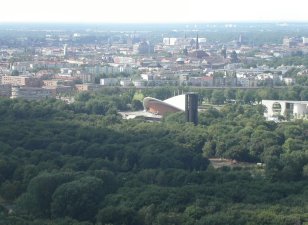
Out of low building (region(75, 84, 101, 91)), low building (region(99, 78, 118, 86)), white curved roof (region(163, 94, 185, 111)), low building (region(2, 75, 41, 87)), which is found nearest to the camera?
white curved roof (region(163, 94, 185, 111))

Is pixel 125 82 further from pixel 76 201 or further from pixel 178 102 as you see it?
pixel 76 201

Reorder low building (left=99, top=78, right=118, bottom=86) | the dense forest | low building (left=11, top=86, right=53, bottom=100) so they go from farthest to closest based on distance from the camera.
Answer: low building (left=99, top=78, right=118, bottom=86) → low building (left=11, top=86, right=53, bottom=100) → the dense forest

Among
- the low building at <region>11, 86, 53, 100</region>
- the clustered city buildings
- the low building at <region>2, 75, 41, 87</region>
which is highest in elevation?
the low building at <region>11, 86, 53, 100</region>

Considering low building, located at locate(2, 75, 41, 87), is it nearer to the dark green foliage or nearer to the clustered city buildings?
the clustered city buildings

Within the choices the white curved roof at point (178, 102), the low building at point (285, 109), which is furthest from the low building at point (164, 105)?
the low building at point (285, 109)

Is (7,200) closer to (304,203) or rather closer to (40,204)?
(40,204)

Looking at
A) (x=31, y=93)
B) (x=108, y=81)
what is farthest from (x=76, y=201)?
(x=108, y=81)

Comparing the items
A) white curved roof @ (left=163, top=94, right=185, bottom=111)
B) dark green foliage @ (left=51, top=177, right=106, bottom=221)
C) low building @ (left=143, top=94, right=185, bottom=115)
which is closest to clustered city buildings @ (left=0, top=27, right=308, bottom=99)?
low building @ (left=143, top=94, right=185, bottom=115)
